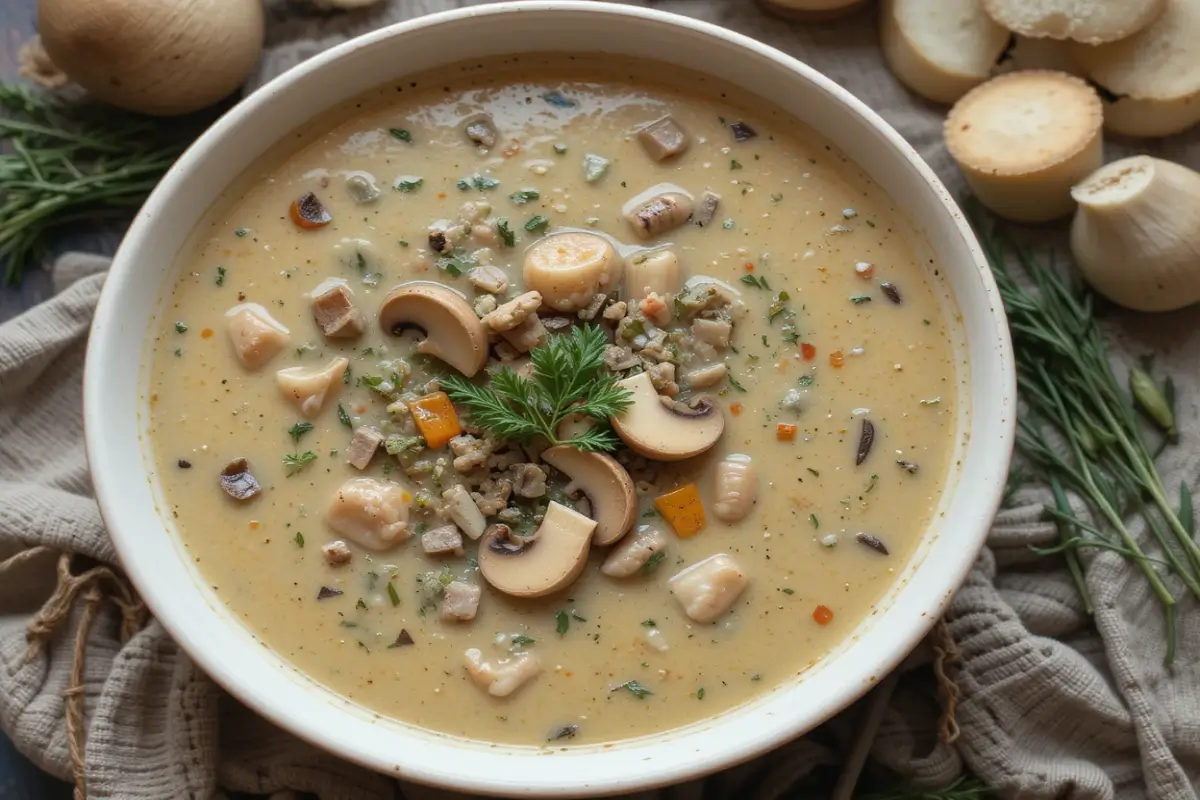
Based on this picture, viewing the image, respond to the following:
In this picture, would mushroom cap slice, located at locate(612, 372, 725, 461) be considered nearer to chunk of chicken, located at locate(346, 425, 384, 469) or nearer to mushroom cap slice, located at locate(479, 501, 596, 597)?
mushroom cap slice, located at locate(479, 501, 596, 597)

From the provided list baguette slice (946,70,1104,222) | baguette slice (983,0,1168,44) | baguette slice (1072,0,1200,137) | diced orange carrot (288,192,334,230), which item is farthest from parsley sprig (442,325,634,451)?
baguette slice (1072,0,1200,137)

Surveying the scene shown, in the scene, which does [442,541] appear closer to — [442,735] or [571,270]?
→ [442,735]

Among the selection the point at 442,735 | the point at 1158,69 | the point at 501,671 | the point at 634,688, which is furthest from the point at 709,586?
the point at 1158,69

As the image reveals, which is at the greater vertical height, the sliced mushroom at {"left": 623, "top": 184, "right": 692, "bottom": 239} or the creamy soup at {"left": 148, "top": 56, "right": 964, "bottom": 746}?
the sliced mushroom at {"left": 623, "top": 184, "right": 692, "bottom": 239}

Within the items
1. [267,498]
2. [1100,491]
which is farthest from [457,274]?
[1100,491]

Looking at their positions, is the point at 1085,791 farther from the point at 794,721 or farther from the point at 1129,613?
the point at 794,721

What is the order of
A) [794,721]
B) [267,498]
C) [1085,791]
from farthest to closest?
1. [1085,791]
2. [267,498]
3. [794,721]
